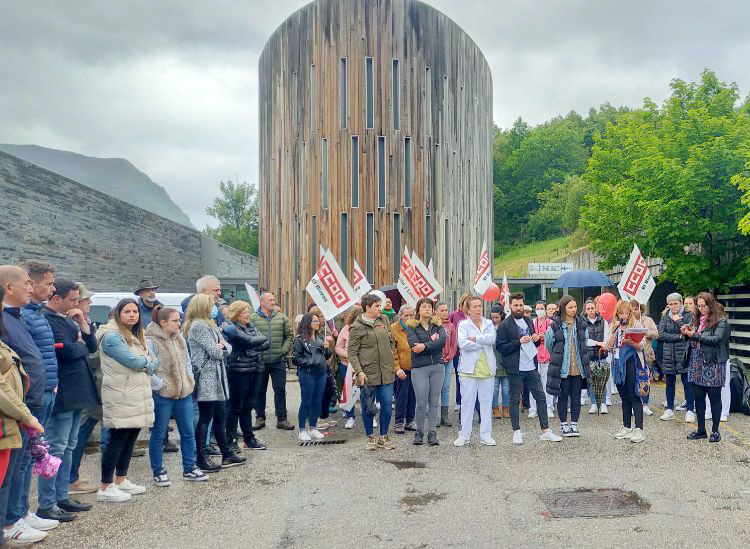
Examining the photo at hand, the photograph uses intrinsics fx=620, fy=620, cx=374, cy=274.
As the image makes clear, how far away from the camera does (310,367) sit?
26.8 feet

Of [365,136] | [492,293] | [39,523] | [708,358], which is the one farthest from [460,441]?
[365,136]

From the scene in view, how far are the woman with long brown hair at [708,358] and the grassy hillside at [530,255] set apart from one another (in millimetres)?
45492

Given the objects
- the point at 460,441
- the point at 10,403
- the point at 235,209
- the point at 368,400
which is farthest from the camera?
the point at 235,209

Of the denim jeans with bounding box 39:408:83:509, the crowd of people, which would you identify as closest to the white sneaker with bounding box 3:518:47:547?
the crowd of people

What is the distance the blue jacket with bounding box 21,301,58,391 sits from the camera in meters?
4.86

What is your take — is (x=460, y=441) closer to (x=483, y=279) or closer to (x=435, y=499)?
(x=435, y=499)

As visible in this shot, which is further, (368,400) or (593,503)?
(368,400)

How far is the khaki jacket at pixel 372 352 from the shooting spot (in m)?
7.52

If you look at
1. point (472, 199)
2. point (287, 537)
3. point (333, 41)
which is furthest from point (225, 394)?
point (472, 199)

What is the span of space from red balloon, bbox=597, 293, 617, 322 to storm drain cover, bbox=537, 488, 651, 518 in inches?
179

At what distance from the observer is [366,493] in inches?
227

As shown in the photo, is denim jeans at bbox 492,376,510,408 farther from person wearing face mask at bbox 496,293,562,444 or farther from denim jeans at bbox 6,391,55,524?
denim jeans at bbox 6,391,55,524

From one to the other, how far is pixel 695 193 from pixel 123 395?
14516mm

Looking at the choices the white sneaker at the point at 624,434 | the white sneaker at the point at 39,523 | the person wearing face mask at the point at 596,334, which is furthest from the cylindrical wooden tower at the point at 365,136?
the white sneaker at the point at 39,523
